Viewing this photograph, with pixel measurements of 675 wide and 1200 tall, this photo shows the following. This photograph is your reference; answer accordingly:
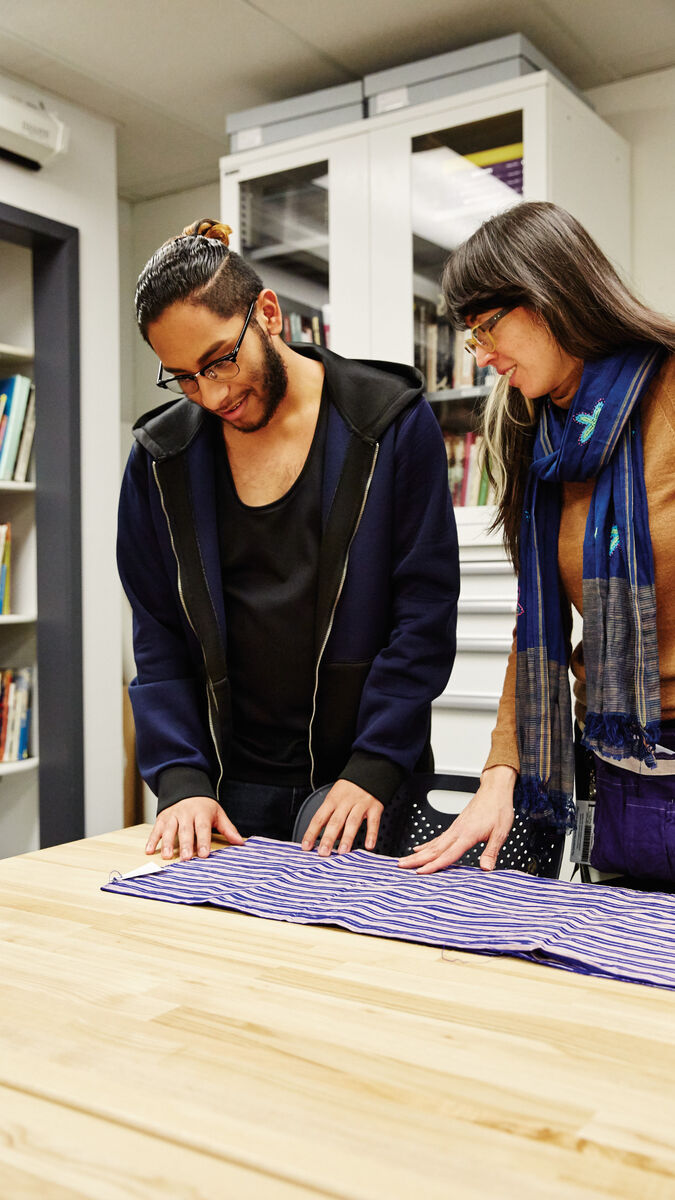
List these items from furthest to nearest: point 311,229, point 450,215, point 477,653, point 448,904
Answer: point 311,229, point 450,215, point 477,653, point 448,904

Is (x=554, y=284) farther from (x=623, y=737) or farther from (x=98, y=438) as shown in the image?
(x=98, y=438)

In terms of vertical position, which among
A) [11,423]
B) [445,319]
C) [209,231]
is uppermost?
[445,319]

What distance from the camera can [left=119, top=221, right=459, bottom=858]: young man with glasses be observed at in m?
1.36

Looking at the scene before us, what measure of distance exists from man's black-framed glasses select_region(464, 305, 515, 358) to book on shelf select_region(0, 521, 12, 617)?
245cm

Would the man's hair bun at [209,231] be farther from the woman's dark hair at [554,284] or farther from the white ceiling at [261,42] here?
the white ceiling at [261,42]

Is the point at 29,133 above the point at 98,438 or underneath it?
above

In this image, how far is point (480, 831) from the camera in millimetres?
1178

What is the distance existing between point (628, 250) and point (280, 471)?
2.04 meters

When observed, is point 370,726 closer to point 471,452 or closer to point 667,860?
point 667,860

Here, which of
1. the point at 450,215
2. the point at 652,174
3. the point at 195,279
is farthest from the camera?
the point at 652,174

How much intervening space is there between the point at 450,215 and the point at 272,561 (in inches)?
72.3

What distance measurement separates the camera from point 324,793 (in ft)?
4.44

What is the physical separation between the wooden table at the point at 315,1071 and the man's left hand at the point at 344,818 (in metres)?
0.30

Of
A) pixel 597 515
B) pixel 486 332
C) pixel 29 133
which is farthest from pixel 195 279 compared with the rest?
pixel 29 133
